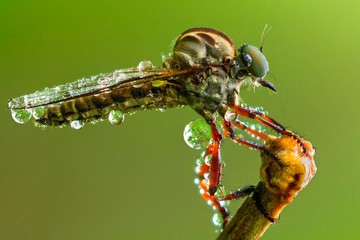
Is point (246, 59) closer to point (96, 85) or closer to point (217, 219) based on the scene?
point (96, 85)

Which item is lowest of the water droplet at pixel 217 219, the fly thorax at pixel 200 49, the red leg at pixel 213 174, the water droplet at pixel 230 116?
the water droplet at pixel 217 219

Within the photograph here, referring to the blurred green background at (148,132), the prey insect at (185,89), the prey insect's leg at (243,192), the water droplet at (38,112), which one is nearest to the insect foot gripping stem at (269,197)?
the prey insect's leg at (243,192)

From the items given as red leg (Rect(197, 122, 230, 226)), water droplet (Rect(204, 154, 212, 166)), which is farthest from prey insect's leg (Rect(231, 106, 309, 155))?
water droplet (Rect(204, 154, 212, 166))

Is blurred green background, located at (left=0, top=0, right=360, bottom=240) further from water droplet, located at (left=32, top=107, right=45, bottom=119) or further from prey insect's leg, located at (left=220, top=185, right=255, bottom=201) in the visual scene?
prey insect's leg, located at (left=220, top=185, right=255, bottom=201)

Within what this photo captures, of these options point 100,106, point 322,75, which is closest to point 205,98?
point 100,106

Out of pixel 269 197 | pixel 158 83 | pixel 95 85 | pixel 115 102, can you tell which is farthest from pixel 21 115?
pixel 269 197

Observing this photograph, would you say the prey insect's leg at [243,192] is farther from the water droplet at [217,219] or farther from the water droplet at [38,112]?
the water droplet at [38,112]

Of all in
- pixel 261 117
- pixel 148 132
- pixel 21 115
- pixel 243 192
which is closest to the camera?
pixel 243 192

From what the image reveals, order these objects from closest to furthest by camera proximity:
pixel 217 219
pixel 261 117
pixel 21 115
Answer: pixel 217 219 → pixel 21 115 → pixel 261 117
